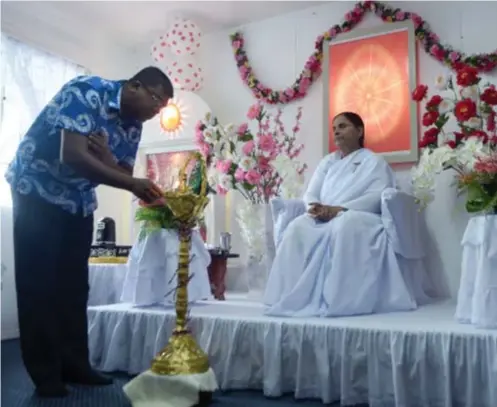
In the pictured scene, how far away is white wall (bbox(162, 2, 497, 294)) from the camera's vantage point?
12.1ft

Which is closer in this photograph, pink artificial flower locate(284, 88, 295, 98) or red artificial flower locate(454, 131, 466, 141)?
red artificial flower locate(454, 131, 466, 141)

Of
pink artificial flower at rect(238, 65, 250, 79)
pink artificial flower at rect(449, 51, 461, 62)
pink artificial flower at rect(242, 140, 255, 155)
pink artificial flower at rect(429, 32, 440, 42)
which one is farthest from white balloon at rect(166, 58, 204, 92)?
pink artificial flower at rect(449, 51, 461, 62)

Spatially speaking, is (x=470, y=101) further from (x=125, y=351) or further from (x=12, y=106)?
(x=12, y=106)

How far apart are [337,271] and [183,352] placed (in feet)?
3.00

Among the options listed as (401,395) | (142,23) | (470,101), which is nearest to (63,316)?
(401,395)

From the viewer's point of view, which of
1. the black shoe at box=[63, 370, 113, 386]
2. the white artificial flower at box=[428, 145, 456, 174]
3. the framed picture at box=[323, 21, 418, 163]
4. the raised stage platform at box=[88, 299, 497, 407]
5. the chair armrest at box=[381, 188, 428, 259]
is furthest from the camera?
the framed picture at box=[323, 21, 418, 163]

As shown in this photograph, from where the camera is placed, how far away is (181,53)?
459cm

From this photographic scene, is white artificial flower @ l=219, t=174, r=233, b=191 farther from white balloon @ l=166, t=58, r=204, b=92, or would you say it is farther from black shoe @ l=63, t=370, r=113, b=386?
black shoe @ l=63, t=370, r=113, b=386

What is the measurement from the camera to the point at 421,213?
3.71 m

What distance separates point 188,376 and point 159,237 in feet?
3.85

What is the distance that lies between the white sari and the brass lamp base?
25.4 inches

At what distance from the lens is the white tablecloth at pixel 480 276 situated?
2.05m

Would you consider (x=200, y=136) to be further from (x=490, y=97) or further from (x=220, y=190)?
(x=490, y=97)

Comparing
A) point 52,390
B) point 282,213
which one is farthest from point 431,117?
point 52,390
